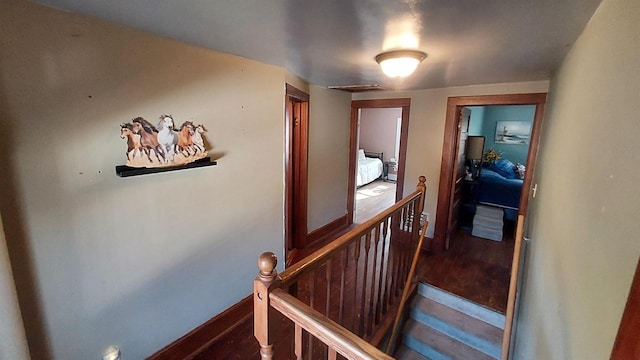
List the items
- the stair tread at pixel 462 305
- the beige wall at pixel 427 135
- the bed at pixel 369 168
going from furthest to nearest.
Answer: the bed at pixel 369 168, the beige wall at pixel 427 135, the stair tread at pixel 462 305

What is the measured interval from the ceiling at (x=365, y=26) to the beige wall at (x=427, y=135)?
1167 mm

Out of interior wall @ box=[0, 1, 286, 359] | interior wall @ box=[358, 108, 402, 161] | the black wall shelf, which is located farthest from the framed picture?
the black wall shelf

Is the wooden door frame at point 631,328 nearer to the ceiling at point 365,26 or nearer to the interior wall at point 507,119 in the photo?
the ceiling at point 365,26

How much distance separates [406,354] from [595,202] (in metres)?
2.27

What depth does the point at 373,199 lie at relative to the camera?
19.4ft

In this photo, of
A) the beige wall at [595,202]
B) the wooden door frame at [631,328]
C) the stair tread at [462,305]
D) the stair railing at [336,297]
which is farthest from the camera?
the stair tread at [462,305]

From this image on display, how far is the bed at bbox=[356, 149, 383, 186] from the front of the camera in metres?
6.74

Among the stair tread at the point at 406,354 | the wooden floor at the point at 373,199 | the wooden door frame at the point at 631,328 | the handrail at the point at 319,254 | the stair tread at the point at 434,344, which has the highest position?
the wooden door frame at the point at 631,328

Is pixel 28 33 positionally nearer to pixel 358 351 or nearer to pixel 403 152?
pixel 358 351

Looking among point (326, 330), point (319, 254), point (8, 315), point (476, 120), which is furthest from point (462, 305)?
point (476, 120)

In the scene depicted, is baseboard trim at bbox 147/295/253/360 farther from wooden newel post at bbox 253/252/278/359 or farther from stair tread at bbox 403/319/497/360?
stair tread at bbox 403/319/497/360

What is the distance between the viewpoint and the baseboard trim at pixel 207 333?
186 cm

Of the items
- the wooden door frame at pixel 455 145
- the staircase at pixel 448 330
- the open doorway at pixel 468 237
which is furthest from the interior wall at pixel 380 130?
the staircase at pixel 448 330

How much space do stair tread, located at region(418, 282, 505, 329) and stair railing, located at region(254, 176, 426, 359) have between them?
37 cm
